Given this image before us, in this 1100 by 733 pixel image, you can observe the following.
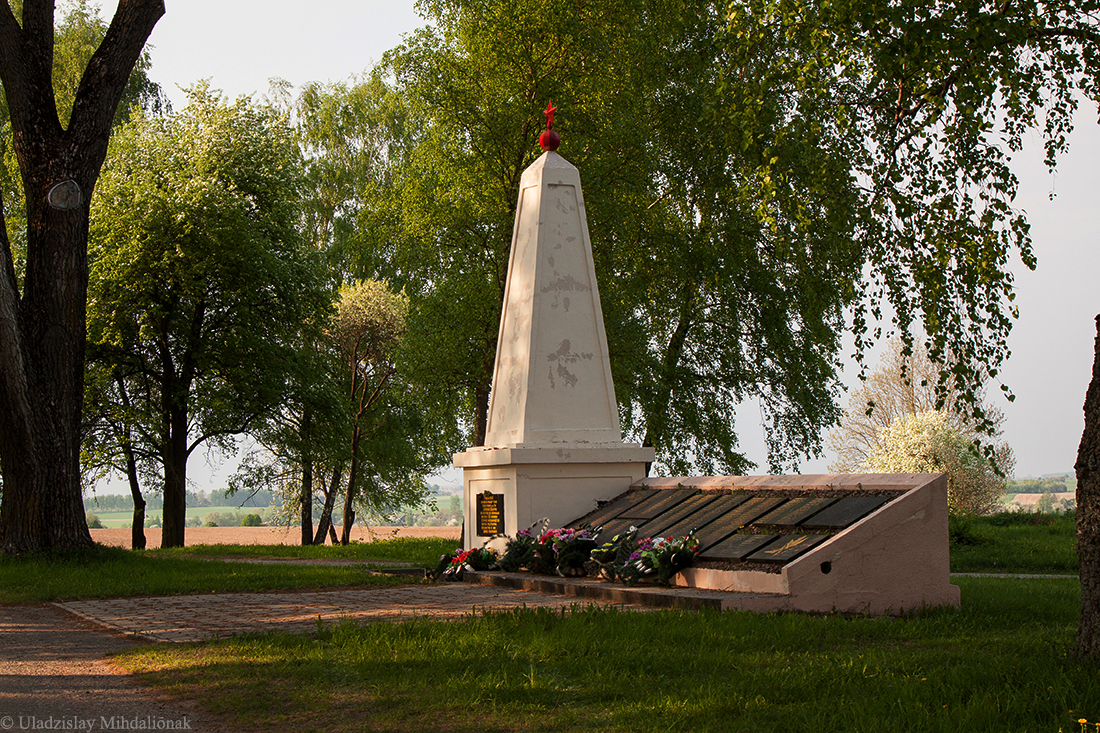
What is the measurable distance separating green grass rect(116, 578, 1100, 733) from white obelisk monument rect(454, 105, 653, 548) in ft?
13.5

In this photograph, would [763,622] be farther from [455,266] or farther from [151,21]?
[455,266]

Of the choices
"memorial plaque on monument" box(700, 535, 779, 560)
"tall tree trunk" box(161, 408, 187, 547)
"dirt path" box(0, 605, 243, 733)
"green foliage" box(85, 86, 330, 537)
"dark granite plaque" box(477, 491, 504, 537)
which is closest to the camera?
"dirt path" box(0, 605, 243, 733)

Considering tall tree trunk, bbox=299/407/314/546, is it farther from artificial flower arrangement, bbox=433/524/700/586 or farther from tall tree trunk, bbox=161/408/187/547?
artificial flower arrangement, bbox=433/524/700/586

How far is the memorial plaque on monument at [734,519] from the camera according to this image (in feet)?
28.4

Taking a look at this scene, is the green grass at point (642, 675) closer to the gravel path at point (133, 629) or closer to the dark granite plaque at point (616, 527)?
the gravel path at point (133, 629)

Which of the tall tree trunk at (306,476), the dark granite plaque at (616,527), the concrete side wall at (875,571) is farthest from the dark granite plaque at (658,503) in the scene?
the tall tree trunk at (306,476)

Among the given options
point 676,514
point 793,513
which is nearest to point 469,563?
point 676,514

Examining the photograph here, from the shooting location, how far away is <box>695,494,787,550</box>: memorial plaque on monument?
865 cm

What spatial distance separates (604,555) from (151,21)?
9730mm

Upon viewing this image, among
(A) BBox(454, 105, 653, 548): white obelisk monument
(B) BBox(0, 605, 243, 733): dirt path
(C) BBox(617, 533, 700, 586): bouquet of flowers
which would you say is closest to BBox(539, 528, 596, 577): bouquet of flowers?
(C) BBox(617, 533, 700, 586): bouquet of flowers

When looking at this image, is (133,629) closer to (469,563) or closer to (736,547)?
(469,563)

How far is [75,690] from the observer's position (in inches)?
208

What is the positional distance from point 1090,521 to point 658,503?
5.49m

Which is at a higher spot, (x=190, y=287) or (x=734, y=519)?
(x=190, y=287)
